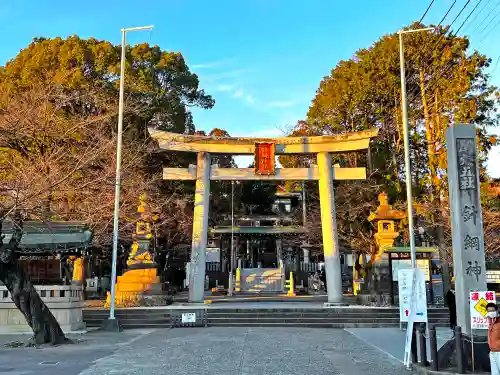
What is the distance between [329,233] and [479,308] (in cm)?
1235

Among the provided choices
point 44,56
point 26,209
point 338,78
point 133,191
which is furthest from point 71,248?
point 338,78

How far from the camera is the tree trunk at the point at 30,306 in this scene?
12.0m

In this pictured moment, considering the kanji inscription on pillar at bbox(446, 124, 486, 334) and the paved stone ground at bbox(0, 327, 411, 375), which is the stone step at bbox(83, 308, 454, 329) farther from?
the kanji inscription on pillar at bbox(446, 124, 486, 334)

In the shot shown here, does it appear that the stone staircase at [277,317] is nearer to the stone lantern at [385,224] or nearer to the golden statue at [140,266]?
the golden statue at [140,266]

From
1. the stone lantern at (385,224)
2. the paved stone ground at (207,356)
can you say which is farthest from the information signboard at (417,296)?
the stone lantern at (385,224)

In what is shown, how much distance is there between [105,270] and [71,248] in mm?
20722

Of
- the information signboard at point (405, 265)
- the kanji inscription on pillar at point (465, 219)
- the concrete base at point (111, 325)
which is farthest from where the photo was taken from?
the information signboard at point (405, 265)

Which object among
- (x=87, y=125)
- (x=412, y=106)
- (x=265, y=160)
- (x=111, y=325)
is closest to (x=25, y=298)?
(x=111, y=325)

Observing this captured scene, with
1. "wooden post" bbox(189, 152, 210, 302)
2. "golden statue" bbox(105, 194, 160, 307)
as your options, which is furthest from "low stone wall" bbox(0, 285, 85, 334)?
"wooden post" bbox(189, 152, 210, 302)

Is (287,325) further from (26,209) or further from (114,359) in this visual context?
(26,209)

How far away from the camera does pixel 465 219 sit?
9.20 meters

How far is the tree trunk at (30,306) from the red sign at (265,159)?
11.1 meters

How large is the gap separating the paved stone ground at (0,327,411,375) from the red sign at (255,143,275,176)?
821cm

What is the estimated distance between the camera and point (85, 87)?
86.3 feet
